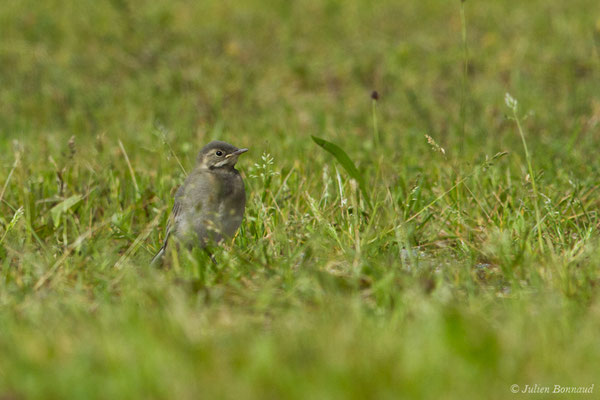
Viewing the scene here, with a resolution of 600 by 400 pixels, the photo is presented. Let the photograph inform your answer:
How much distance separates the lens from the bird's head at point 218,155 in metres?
5.53

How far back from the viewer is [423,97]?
9633mm

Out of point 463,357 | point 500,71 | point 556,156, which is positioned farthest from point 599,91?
point 463,357

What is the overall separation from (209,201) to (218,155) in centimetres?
50

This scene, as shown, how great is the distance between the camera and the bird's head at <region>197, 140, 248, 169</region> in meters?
5.53

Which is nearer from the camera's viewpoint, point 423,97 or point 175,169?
point 175,169

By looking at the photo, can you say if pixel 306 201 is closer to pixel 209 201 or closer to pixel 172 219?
pixel 209 201

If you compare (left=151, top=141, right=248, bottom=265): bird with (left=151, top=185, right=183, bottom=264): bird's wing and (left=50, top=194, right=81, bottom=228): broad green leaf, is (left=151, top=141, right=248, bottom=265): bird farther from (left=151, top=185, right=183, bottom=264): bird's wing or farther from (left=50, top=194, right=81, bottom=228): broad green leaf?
(left=50, top=194, right=81, bottom=228): broad green leaf

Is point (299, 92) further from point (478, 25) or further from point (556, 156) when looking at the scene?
point (556, 156)

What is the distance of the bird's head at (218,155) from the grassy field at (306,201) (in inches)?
13.0

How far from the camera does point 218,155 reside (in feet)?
18.2

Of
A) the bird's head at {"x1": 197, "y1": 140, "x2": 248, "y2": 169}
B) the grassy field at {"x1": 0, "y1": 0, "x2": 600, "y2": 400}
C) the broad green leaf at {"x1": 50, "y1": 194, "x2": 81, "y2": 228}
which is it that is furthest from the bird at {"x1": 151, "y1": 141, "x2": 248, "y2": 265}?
the broad green leaf at {"x1": 50, "y1": 194, "x2": 81, "y2": 228}

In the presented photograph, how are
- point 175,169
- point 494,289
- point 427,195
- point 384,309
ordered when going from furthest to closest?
1. point 175,169
2. point 427,195
3. point 494,289
4. point 384,309

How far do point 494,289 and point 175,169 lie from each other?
3.34 meters

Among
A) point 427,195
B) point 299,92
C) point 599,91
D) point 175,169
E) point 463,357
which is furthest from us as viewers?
point 299,92
